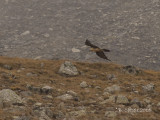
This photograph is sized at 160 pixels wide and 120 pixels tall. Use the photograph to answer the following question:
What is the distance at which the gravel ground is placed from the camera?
2031 cm

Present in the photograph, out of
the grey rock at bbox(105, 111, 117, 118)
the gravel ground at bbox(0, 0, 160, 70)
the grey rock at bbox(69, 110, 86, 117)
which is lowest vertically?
the gravel ground at bbox(0, 0, 160, 70)

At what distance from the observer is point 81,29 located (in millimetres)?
23188

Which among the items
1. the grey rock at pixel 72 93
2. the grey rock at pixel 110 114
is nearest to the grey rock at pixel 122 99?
the grey rock at pixel 110 114

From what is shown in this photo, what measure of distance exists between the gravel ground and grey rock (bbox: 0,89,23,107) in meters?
12.2

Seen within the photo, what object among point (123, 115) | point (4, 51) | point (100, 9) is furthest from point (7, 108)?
point (100, 9)

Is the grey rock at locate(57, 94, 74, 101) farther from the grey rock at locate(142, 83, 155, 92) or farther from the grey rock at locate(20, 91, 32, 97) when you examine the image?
the grey rock at locate(142, 83, 155, 92)

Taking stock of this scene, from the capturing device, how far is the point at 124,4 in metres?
25.1

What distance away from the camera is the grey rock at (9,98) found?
281 inches

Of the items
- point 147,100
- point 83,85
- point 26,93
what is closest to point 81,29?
point 83,85

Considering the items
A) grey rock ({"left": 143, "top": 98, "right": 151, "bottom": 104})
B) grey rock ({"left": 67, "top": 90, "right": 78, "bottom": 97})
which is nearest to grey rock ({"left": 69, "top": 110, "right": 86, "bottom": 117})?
grey rock ({"left": 67, "top": 90, "right": 78, "bottom": 97})

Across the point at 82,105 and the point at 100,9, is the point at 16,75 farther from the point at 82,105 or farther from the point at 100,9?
the point at 100,9

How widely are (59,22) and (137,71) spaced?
40.2 feet

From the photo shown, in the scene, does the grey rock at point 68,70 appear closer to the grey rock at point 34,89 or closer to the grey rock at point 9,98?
the grey rock at point 34,89

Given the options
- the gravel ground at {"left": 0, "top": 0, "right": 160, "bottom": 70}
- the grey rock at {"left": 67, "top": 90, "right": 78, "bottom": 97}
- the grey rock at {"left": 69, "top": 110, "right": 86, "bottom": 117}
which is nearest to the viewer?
the grey rock at {"left": 69, "top": 110, "right": 86, "bottom": 117}
